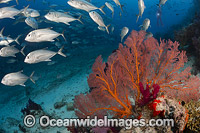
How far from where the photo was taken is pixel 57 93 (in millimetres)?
7094

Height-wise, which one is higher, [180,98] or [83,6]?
[83,6]

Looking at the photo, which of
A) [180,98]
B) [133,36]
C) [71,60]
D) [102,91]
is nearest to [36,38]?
[102,91]

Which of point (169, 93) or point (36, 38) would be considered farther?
point (36, 38)

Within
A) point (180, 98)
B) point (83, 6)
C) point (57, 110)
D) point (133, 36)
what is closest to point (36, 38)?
point (83, 6)

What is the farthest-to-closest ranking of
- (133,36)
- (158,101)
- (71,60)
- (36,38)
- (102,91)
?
(71,60) → (36,38) → (133,36) → (102,91) → (158,101)

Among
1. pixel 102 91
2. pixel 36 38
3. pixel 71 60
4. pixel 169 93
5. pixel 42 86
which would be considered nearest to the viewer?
pixel 169 93

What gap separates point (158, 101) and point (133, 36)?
176 cm

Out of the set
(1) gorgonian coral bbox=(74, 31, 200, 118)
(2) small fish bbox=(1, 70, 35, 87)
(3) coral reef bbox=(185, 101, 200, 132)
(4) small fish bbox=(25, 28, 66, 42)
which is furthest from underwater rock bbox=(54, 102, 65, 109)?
(3) coral reef bbox=(185, 101, 200, 132)

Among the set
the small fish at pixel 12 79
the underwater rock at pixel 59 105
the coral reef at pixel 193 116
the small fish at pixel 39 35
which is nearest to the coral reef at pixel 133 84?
the coral reef at pixel 193 116

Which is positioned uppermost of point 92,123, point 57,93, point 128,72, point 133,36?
point 133,36

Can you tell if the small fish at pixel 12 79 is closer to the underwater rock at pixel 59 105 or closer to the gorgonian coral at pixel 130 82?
the underwater rock at pixel 59 105

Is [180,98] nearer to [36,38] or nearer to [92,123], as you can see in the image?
[92,123]

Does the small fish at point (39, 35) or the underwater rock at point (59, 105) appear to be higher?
the small fish at point (39, 35)

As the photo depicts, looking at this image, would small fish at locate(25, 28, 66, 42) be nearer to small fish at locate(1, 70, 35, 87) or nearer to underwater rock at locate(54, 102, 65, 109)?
small fish at locate(1, 70, 35, 87)
